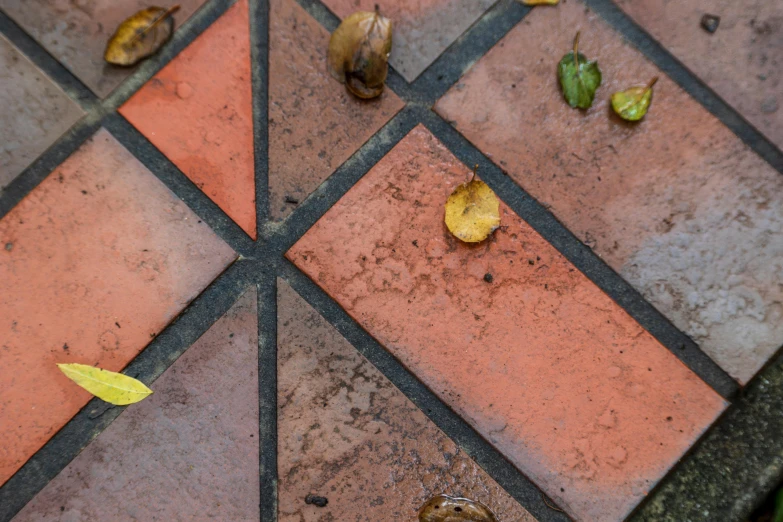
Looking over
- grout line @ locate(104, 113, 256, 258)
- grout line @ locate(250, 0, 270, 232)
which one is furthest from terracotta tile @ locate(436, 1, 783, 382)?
grout line @ locate(104, 113, 256, 258)

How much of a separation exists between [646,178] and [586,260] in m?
0.21

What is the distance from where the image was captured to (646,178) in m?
1.06

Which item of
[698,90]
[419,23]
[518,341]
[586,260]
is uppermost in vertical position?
[698,90]

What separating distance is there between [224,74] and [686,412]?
114 centimetres

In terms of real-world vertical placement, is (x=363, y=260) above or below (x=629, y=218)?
below

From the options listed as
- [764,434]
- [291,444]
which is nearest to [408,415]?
[291,444]

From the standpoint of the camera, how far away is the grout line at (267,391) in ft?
3.30

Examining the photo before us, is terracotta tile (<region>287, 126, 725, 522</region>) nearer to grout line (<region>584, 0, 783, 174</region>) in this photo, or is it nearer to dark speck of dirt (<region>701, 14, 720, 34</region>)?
grout line (<region>584, 0, 783, 174</region>)

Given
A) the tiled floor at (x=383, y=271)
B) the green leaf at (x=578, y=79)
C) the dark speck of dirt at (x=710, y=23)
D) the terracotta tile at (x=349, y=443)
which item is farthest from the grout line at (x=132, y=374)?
the dark speck of dirt at (x=710, y=23)

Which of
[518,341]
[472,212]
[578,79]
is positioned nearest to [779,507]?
[518,341]

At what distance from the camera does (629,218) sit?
1052 millimetres

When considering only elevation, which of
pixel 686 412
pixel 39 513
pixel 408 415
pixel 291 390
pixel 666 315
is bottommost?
pixel 39 513

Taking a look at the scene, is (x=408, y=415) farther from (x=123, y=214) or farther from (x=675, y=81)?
(x=675, y=81)

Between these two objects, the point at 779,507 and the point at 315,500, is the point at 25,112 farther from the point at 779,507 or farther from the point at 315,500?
the point at 779,507
